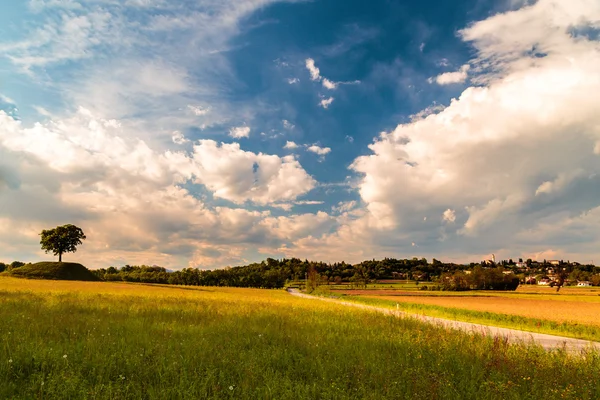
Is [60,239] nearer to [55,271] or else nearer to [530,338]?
[55,271]

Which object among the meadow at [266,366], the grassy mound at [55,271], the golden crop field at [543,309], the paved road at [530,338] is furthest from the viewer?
the grassy mound at [55,271]

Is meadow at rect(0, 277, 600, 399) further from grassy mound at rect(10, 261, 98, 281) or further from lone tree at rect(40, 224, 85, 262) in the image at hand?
lone tree at rect(40, 224, 85, 262)

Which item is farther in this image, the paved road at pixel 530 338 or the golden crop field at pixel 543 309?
the golden crop field at pixel 543 309

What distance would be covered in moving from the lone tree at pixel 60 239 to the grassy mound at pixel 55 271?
399 inches

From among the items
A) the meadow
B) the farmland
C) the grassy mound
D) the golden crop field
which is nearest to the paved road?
the meadow

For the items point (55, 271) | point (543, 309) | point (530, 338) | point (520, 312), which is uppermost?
point (55, 271)

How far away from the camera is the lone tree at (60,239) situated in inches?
4365

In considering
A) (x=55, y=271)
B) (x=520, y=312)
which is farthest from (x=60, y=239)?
(x=520, y=312)

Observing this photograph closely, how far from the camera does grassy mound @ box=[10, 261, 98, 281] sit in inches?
3617

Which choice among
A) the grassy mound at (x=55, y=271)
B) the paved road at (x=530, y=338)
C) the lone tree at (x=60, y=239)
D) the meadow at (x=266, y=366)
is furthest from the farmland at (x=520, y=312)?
the lone tree at (x=60, y=239)

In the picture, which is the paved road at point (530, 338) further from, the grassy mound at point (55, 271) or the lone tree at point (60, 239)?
the lone tree at point (60, 239)

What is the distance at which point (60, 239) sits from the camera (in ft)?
366

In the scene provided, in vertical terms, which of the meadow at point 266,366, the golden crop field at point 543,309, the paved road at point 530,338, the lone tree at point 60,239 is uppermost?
the lone tree at point 60,239

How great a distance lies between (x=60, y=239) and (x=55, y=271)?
19.1 metres
